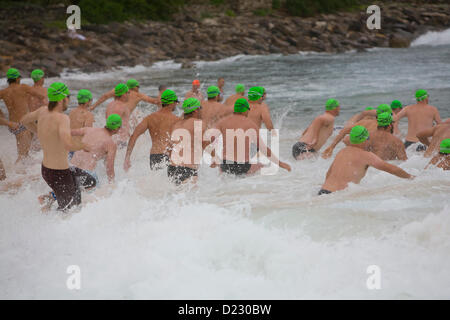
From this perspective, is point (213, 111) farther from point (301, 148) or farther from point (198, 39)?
point (198, 39)

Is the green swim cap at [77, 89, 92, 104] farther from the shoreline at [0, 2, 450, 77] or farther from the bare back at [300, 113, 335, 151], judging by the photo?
the shoreline at [0, 2, 450, 77]

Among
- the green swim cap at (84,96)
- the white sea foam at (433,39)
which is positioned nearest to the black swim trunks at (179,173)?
the green swim cap at (84,96)

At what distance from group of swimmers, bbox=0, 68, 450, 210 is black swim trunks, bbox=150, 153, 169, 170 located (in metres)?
0.01

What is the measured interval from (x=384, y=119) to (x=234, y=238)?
2.91m

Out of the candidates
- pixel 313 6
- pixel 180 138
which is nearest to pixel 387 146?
pixel 180 138

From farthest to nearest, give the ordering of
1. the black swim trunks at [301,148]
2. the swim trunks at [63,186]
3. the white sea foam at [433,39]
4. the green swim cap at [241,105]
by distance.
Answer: the white sea foam at [433,39]
the black swim trunks at [301,148]
the green swim cap at [241,105]
the swim trunks at [63,186]

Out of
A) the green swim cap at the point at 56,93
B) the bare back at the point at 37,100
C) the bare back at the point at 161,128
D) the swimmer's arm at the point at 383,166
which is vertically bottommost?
the swimmer's arm at the point at 383,166

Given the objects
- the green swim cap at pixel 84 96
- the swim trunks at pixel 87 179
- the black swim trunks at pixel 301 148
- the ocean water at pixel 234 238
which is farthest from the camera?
the black swim trunks at pixel 301 148

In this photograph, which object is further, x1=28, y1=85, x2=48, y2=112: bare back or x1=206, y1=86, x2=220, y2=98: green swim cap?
x1=28, y1=85, x2=48, y2=112: bare back

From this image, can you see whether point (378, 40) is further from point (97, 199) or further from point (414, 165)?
point (97, 199)

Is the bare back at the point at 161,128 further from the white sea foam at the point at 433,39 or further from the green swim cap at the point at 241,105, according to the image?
the white sea foam at the point at 433,39

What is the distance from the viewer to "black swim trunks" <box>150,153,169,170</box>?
7004 millimetres

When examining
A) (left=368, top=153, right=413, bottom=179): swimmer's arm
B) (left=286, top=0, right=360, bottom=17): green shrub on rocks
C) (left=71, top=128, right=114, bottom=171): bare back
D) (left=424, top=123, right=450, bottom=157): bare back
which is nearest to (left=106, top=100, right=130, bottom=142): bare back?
(left=71, top=128, right=114, bottom=171): bare back

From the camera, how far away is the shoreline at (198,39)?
2470 centimetres
